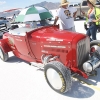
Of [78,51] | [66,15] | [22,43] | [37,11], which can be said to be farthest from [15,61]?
[78,51]

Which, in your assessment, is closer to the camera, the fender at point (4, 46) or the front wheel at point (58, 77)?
the front wheel at point (58, 77)

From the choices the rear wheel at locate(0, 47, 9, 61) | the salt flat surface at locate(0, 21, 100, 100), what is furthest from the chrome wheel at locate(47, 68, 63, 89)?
the rear wheel at locate(0, 47, 9, 61)

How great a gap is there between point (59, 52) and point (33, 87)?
1.05 metres

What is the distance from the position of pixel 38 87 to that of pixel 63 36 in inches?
53.0

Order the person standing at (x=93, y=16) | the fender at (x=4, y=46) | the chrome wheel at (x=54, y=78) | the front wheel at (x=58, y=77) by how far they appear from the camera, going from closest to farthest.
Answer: the front wheel at (x=58, y=77), the chrome wheel at (x=54, y=78), the person standing at (x=93, y=16), the fender at (x=4, y=46)

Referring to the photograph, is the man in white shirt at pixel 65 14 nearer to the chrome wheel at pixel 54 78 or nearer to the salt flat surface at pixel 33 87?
the salt flat surface at pixel 33 87

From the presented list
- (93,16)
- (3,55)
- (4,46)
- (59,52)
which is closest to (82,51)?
(59,52)

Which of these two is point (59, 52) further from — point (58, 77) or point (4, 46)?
point (4, 46)

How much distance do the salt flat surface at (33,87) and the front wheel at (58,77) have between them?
0.67 ft

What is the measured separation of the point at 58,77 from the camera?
334cm

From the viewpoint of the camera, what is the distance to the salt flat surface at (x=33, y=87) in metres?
3.42

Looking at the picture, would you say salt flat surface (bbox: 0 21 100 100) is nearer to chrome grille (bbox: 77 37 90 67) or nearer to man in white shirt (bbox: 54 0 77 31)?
chrome grille (bbox: 77 37 90 67)

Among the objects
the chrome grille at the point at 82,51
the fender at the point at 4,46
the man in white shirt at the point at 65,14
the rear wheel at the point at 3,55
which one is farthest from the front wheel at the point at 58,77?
the rear wheel at the point at 3,55

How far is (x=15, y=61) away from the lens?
5840mm
